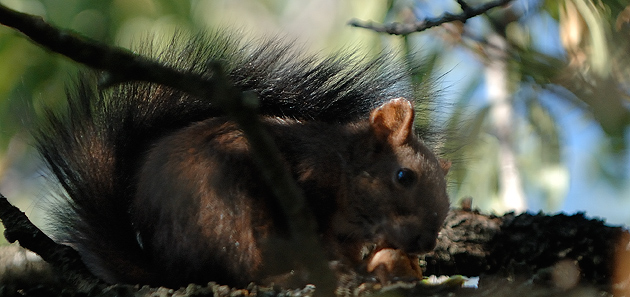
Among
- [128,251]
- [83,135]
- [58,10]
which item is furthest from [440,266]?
[58,10]

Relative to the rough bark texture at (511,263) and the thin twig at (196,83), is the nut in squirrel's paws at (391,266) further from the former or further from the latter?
the thin twig at (196,83)

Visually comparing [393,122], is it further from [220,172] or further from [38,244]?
[38,244]

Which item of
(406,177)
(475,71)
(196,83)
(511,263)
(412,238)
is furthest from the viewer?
(475,71)

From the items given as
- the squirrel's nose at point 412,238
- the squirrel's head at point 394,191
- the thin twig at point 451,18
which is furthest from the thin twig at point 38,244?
the thin twig at point 451,18

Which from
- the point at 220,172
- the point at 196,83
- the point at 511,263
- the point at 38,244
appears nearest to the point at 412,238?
the point at 511,263

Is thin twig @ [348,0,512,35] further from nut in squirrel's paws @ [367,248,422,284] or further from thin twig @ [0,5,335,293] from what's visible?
thin twig @ [0,5,335,293]

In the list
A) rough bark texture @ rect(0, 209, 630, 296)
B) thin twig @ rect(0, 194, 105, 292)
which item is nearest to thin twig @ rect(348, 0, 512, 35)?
rough bark texture @ rect(0, 209, 630, 296)
